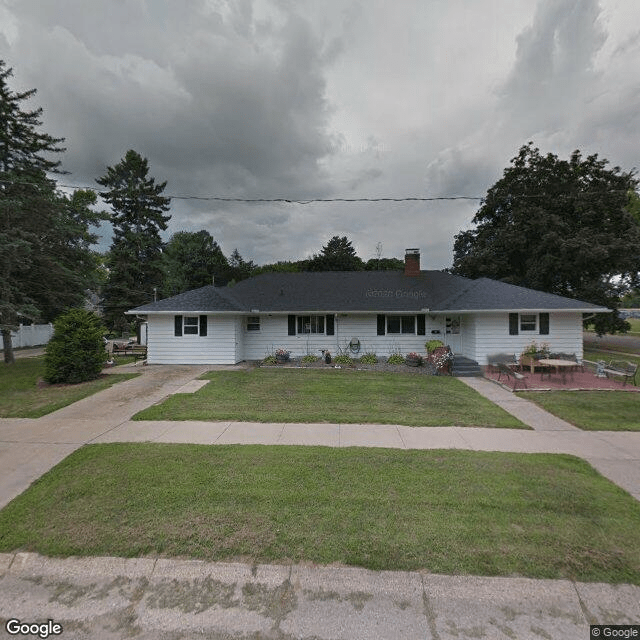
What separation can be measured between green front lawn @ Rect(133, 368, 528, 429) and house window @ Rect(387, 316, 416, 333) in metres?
4.53

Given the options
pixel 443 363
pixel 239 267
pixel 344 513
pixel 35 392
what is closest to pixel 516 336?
pixel 443 363

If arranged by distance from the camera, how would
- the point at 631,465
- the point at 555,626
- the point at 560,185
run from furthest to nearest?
1. the point at 560,185
2. the point at 631,465
3. the point at 555,626

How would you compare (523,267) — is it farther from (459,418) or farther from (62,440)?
(62,440)

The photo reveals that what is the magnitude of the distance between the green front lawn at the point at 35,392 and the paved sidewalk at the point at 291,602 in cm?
690

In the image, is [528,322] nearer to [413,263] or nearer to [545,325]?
[545,325]

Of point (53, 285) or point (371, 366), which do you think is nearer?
point (371, 366)

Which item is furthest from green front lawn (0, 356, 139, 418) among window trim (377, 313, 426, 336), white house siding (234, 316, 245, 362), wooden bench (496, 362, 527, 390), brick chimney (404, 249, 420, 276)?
brick chimney (404, 249, 420, 276)

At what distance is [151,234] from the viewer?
1281 inches

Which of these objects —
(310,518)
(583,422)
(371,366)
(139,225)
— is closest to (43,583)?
(310,518)

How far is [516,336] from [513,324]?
55 cm

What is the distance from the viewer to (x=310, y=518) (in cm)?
369

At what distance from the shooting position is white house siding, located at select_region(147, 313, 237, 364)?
622 inches

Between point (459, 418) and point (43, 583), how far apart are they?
24.2ft

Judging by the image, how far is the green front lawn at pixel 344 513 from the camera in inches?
124
